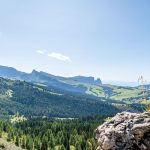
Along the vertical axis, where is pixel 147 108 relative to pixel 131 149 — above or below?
above

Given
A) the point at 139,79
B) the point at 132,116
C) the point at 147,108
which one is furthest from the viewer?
the point at 132,116

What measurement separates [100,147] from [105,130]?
1222 mm

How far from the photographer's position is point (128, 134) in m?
20.5

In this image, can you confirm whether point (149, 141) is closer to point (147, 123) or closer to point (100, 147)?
point (147, 123)

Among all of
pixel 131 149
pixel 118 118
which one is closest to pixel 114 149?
pixel 131 149

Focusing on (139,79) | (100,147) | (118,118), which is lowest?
(100,147)

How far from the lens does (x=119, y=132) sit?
20.8m

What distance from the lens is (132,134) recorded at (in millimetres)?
20375

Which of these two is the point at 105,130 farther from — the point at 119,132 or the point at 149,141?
the point at 149,141

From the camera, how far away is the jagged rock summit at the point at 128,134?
20.1 metres

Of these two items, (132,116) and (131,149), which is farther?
(132,116)

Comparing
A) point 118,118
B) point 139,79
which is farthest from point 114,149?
point 139,79

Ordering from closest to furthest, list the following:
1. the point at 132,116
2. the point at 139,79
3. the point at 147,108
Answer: the point at 139,79, the point at 147,108, the point at 132,116

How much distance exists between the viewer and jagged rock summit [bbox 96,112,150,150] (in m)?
20.1
